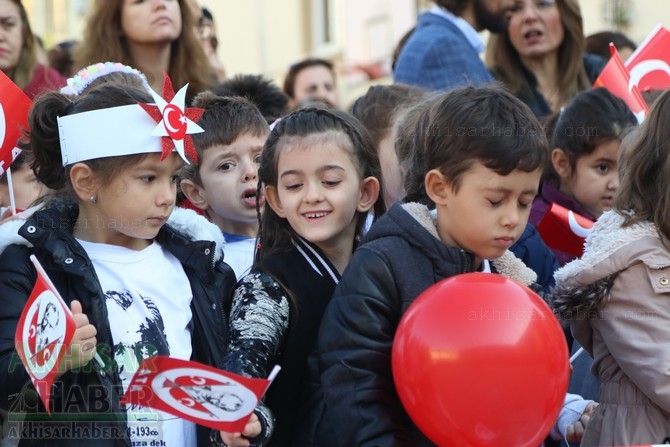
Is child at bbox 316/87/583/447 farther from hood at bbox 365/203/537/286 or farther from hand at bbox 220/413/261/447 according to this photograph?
hand at bbox 220/413/261/447

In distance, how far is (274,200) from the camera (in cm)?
411

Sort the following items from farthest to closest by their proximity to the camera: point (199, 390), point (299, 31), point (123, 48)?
point (299, 31)
point (123, 48)
point (199, 390)

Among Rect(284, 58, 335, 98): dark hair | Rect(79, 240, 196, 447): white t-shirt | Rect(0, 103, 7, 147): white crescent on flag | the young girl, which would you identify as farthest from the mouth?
Rect(284, 58, 335, 98): dark hair

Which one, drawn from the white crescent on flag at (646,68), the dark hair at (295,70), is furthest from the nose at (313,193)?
the dark hair at (295,70)

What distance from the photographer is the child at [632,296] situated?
3.76 meters

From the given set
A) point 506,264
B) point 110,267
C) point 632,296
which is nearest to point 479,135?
point 506,264

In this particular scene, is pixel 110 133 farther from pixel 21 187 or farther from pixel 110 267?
pixel 21 187

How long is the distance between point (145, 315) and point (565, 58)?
11.6 ft

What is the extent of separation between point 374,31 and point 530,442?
17.7 m

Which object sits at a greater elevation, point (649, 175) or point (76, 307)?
point (649, 175)

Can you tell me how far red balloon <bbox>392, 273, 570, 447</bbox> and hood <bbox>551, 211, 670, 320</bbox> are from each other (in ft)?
2.00

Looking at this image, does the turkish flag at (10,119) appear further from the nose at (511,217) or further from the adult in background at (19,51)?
the nose at (511,217)

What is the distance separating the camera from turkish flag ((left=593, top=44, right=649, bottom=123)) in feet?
17.6

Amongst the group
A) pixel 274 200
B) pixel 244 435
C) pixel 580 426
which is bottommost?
pixel 580 426
